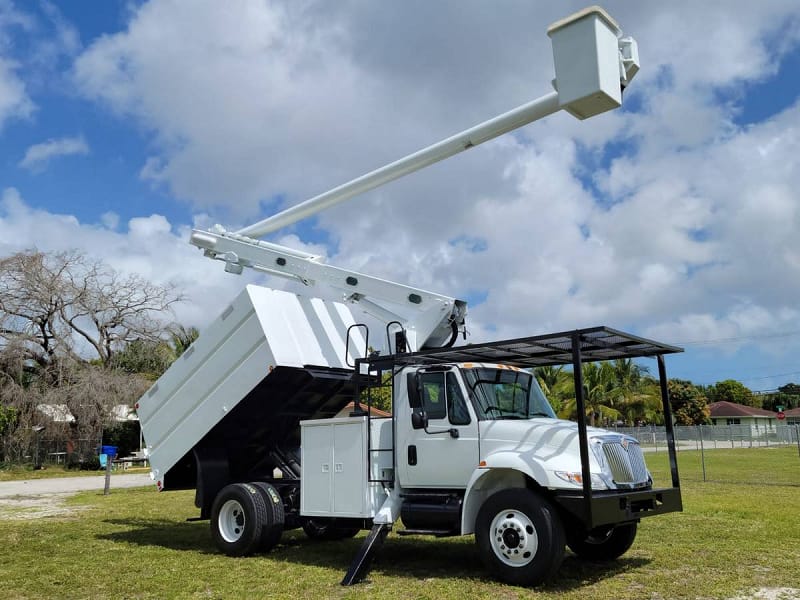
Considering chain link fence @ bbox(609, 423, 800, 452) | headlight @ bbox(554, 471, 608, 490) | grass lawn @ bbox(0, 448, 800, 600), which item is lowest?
grass lawn @ bbox(0, 448, 800, 600)

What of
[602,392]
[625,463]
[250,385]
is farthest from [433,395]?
[602,392]

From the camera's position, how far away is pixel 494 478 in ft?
26.4

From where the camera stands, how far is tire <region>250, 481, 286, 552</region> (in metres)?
9.60

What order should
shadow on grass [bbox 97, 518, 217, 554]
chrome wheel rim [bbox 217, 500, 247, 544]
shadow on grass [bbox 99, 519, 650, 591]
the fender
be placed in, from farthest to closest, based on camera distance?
1. shadow on grass [bbox 97, 518, 217, 554]
2. chrome wheel rim [bbox 217, 500, 247, 544]
3. shadow on grass [bbox 99, 519, 650, 591]
4. the fender

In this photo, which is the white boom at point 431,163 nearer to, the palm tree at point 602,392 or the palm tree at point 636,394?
the palm tree at point 602,392

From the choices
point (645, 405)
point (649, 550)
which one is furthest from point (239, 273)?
point (645, 405)

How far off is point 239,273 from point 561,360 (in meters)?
5.11

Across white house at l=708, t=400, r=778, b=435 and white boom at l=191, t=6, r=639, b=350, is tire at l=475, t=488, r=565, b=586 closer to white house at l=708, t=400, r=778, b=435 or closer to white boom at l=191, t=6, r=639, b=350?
white boom at l=191, t=6, r=639, b=350

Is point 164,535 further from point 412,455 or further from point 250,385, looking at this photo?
point 412,455

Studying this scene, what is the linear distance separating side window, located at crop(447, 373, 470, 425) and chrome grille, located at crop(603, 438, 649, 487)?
155 cm

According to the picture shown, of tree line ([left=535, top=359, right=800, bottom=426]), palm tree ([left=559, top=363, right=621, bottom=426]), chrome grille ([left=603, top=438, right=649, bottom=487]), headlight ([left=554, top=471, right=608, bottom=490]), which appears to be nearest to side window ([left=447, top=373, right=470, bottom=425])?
headlight ([left=554, top=471, right=608, bottom=490])

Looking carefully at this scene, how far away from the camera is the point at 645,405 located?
47875 millimetres

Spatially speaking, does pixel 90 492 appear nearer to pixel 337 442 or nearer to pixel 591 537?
pixel 337 442

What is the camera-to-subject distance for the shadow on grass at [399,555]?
815 cm
